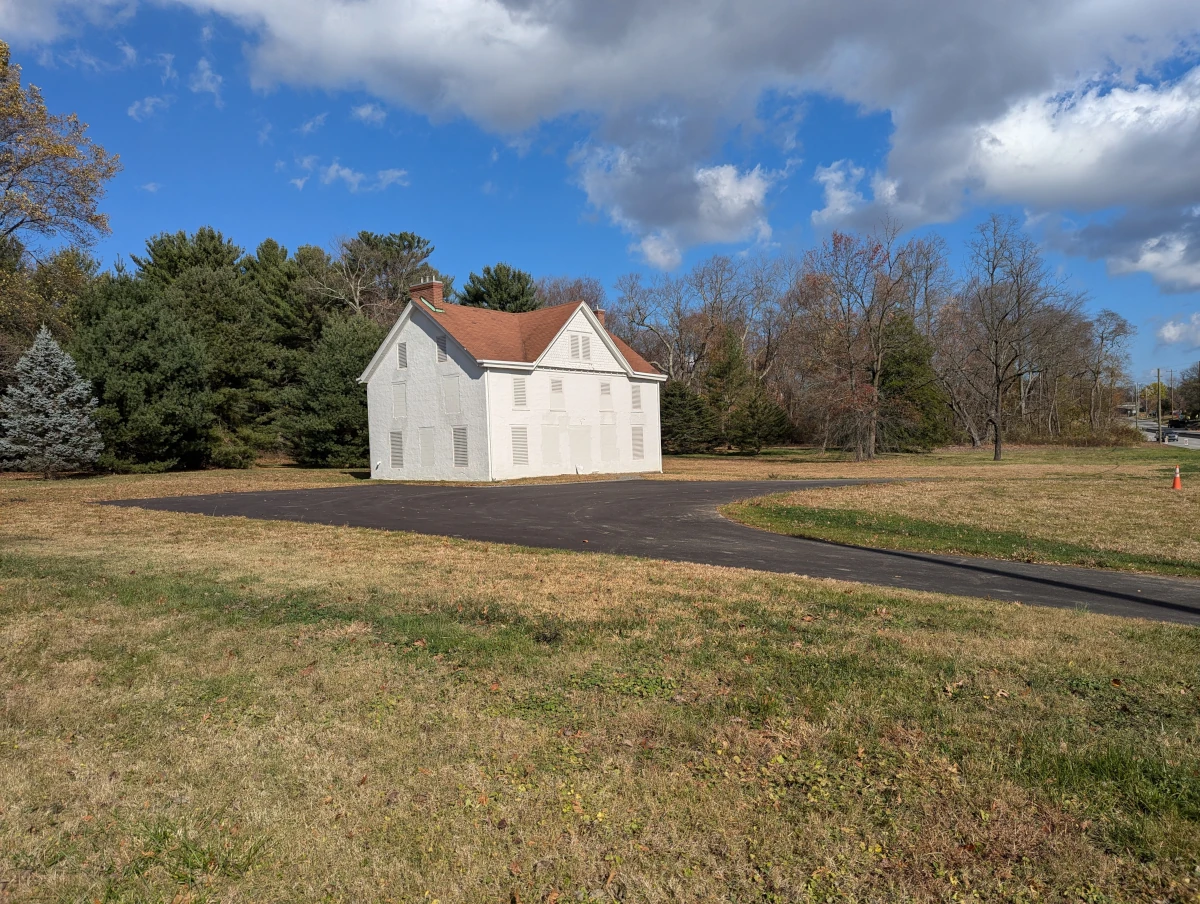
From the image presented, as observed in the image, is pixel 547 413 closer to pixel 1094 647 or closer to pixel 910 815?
pixel 1094 647

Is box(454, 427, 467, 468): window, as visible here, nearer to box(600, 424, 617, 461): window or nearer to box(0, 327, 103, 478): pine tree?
box(600, 424, 617, 461): window

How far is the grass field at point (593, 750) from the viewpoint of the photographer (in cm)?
327

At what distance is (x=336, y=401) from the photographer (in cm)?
4222

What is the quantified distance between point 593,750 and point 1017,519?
14350 millimetres

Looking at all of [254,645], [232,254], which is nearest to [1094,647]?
[254,645]

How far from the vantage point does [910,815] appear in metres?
3.63

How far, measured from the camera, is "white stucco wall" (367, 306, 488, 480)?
3175 cm

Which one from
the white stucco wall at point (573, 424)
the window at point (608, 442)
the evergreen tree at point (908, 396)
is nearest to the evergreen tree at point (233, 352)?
the white stucco wall at point (573, 424)

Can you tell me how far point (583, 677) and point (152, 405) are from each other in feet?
122

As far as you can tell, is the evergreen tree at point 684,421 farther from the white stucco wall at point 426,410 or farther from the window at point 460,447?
the window at point 460,447

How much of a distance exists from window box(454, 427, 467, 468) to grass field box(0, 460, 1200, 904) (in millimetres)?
24043

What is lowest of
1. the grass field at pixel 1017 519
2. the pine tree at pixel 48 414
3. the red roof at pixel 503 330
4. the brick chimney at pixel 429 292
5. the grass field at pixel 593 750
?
the grass field at pixel 1017 519

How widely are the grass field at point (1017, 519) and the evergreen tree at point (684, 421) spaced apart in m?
30.8

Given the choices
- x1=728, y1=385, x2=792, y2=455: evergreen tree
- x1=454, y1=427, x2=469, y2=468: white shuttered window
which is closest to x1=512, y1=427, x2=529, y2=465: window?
x1=454, y1=427, x2=469, y2=468: white shuttered window
